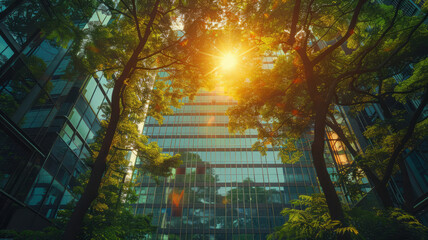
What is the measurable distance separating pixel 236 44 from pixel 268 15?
1.69 meters

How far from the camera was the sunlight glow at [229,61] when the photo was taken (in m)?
9.08

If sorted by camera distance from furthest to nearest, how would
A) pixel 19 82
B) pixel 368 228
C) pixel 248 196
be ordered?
pixel 248 196 → pixel 19 82 → pixel 368 228

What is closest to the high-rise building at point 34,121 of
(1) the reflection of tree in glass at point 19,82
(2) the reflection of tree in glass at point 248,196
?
(1) the reflection of tree in glass at point 19,82

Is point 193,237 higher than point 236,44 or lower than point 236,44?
lower

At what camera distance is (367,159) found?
7.44 meters

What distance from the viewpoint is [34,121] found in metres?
10.9

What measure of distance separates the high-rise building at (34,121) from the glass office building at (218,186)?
12723mm

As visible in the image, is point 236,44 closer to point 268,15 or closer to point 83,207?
point 268,15

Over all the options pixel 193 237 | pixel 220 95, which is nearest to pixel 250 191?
pixel 193 237

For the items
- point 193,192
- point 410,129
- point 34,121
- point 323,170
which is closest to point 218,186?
point 193,192

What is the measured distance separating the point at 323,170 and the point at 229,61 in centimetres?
631

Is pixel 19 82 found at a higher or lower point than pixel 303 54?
higher

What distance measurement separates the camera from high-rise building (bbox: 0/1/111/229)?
916 centimetres

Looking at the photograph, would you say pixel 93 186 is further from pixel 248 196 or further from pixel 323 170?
pixel 248 196
